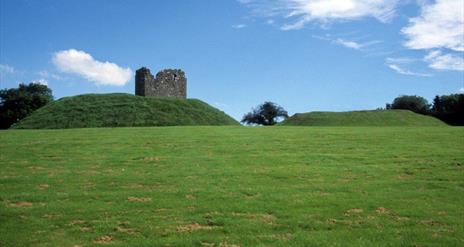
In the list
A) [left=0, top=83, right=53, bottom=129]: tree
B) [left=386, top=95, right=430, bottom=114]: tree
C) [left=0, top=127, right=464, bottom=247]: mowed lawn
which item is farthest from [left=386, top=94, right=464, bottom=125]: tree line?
[left=0, top=83, right=53, bottom=129]: tree

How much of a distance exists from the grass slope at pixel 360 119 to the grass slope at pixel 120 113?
42.0ft

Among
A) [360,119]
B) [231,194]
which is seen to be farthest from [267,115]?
[231,194]

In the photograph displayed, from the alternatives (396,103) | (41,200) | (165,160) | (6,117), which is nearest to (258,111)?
(396,103)

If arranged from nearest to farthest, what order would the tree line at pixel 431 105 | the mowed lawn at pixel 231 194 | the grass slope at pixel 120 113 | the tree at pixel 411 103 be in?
the mowed lawn at pixel 231 194
the grass slope at pixel 120 113
the tree line at pixel 431 105
the tree at pixel 411 103

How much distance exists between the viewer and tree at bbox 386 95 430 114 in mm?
118963

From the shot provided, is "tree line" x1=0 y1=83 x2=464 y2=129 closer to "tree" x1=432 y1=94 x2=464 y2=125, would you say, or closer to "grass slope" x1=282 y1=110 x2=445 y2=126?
Result: "tree" x1=432 y1=94 x2=464 y2=125

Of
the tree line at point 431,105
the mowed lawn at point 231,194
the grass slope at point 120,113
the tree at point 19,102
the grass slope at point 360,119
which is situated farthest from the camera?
the tree at point 19,102

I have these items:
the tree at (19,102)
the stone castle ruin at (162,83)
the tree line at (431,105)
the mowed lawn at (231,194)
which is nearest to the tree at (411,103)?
the tree line at (431,105)

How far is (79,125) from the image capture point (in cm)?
5141

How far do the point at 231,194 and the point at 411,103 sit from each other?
113882 mm

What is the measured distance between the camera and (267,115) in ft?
340

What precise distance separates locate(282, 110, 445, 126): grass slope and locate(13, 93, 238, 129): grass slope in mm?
12789

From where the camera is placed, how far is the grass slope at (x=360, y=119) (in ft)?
219

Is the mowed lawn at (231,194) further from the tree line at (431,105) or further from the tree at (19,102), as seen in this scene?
the tree at (19,102)
